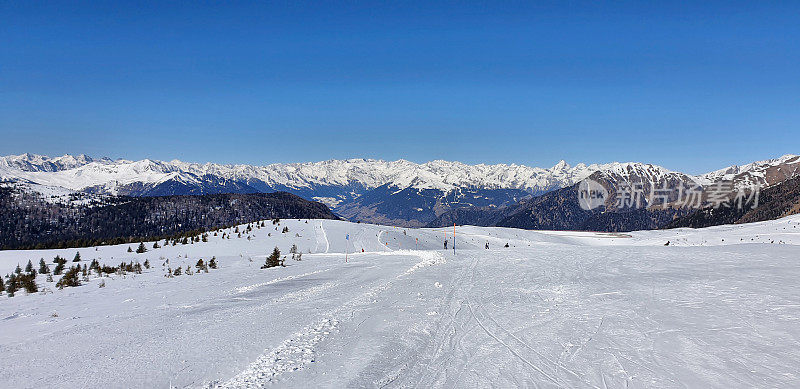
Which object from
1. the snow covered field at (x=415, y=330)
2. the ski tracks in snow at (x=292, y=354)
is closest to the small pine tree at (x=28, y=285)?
the snow covered field at (x=415, y=330)

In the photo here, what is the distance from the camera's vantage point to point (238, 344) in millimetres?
7523

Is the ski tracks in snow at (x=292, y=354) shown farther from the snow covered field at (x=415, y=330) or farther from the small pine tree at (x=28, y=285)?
the small pine tree at (x=28, y=285)

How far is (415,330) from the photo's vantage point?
8.77 metres

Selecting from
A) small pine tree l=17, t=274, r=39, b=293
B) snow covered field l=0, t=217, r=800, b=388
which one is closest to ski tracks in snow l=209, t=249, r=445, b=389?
snow covered field l=0, t=217, r=800, b=388

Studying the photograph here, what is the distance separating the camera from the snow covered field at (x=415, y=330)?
6.09 metres

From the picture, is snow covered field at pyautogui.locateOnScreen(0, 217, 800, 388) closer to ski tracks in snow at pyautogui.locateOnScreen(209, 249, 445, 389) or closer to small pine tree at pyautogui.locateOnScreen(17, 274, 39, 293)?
ski tracks in snow at pyautogui.locateOnScreen(209, 249, 445, 389)

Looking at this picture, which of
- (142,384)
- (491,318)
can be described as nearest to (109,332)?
(142,384)

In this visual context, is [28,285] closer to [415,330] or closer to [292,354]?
[292,354]

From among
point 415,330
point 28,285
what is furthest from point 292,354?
point 28,285

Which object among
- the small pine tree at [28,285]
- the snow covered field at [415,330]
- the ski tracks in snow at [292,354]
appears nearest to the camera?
the ski tracks in snow at [292,354]

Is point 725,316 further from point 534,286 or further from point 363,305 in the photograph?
point 363,305

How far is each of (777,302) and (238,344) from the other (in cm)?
1235

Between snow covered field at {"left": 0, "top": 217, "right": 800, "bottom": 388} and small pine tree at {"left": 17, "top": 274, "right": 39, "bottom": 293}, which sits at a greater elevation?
small pine tree at {"left": 17, "top": 274, "right": 39, "bottom": 293}

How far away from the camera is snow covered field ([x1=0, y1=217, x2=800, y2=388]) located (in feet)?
20.0
